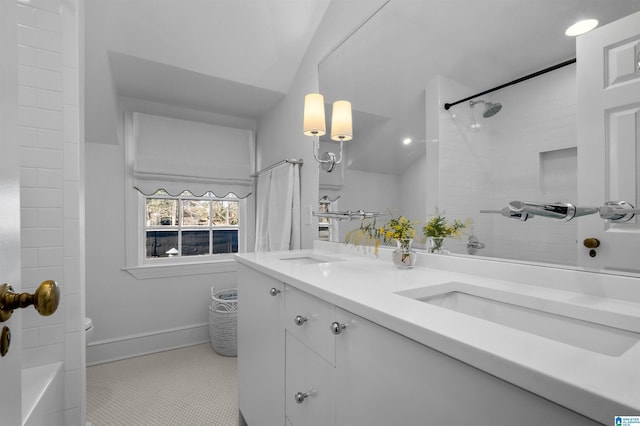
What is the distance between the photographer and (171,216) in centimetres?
299

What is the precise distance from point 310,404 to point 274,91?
2.31 meters

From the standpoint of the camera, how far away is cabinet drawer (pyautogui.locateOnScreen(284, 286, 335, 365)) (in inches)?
33.4

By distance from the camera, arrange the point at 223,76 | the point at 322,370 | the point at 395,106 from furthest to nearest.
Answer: the point at 223,76 → the point at 395,106 → the point at 322,370

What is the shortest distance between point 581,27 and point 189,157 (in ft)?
9.28

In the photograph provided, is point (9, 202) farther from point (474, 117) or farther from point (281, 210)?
point (281, 210)

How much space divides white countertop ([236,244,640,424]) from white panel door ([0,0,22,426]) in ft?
2.07

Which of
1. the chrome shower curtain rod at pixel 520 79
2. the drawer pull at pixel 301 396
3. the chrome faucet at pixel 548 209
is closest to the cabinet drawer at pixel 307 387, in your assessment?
the drawer pull at pixel 301 396

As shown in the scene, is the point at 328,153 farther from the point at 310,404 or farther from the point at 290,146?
the point at 310,404

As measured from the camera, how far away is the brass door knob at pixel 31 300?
17.5 inches

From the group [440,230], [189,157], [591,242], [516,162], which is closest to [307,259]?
[440,230]

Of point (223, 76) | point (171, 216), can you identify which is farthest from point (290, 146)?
point (171, 216)

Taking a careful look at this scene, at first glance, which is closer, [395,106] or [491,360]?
[491,360]

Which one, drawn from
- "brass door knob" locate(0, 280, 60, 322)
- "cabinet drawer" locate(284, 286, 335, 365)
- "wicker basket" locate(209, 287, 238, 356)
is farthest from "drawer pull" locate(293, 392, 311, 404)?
"wicker basket" locate(209, 287, 238, 356)

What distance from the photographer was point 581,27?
87 centimetres
